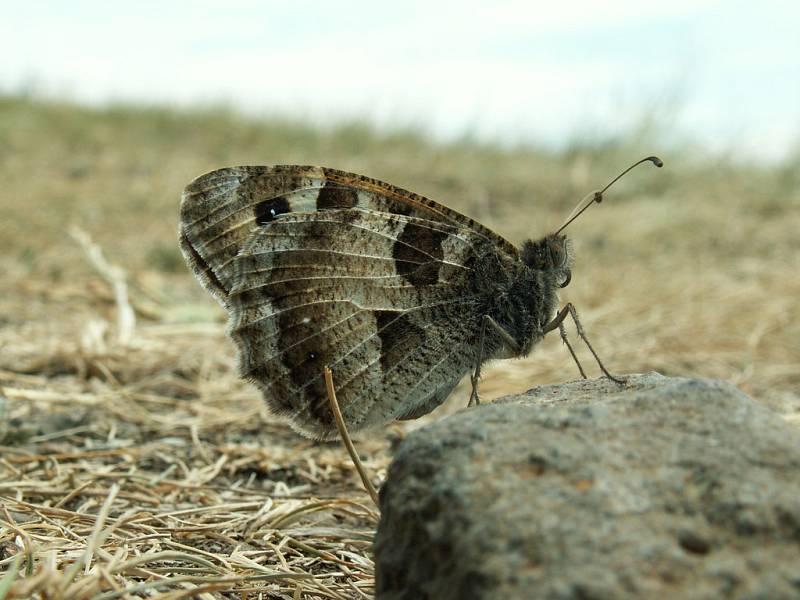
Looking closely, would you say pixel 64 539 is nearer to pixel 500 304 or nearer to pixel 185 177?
pixel 500 304

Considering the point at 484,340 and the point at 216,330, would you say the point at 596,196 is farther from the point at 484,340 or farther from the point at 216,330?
the point at 216,330

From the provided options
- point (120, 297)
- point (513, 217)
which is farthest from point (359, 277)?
point (513, 217)

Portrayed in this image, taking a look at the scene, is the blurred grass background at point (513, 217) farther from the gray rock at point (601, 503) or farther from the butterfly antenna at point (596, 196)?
the gray rock at point (601, 503)

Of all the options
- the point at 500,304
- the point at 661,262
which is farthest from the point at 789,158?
the point at 500,304

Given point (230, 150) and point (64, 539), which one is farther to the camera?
point (230, 150)

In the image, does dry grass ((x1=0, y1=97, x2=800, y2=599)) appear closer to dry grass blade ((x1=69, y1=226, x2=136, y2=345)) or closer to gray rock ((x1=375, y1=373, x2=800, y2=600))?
dry grass blade ((x1=69, y1=226, x2=136, y2=345))

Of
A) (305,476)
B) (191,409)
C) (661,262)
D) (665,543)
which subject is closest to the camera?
(665,543)
